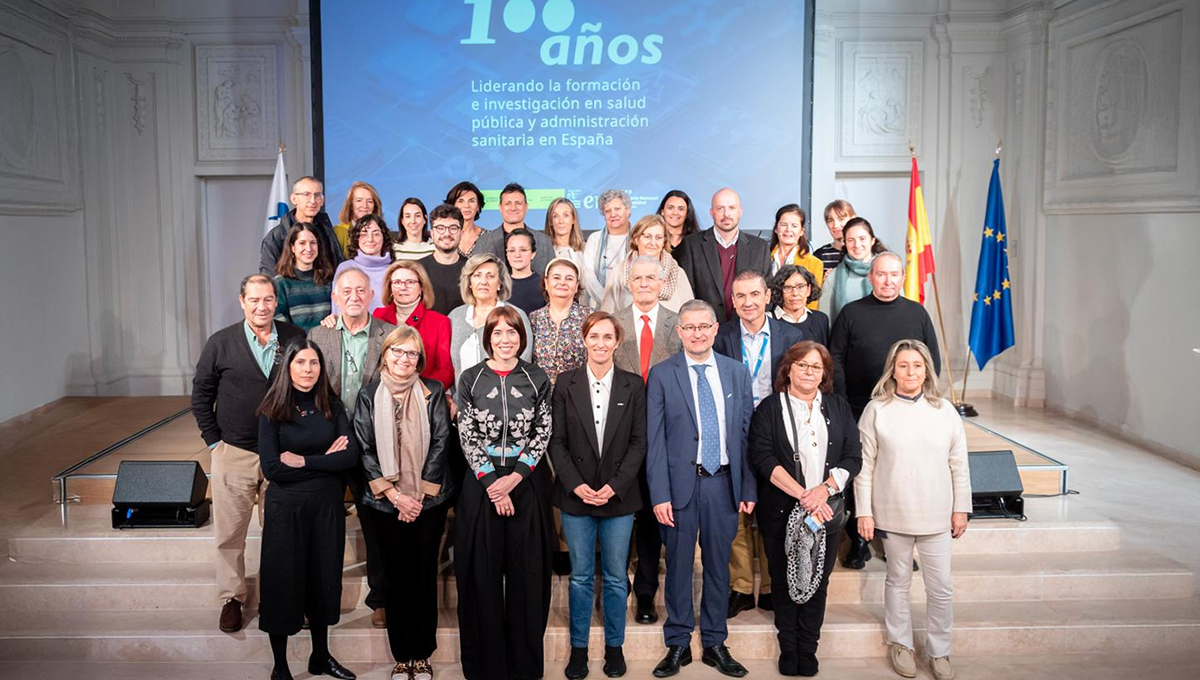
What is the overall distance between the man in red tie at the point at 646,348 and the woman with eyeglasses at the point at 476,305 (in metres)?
0.46

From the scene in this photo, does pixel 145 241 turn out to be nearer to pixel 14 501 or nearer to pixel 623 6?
pixel 14 501

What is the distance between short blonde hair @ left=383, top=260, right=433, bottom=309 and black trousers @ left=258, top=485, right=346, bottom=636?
3.03 ft

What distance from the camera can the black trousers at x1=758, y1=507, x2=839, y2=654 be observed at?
14.1ft

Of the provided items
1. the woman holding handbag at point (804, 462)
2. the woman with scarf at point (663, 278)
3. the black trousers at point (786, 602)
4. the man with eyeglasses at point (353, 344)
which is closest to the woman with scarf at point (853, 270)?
the woman with scarf at point (663, 278)

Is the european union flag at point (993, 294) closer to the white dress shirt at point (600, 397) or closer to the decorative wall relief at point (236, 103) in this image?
the white dress shirt at point (600, 397)

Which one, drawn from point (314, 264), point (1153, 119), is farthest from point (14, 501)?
point (1153, 119)

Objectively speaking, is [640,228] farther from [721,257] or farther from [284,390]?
[284,390]

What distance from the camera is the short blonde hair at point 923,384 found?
167 inches

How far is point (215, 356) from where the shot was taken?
4.37m

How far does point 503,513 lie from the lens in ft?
13.6

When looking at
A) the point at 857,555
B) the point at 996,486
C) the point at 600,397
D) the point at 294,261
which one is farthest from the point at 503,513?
the point at 996,486

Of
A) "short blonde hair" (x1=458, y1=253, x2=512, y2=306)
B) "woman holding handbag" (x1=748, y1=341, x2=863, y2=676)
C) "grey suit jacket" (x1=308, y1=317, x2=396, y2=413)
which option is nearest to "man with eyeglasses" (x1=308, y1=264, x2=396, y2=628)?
"grey suit jacket" (x1=308, y1=317, x2=396, y2=413)

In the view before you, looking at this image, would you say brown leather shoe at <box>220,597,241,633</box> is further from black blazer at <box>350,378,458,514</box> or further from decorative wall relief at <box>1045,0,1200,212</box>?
decorative wall relief at <box>1045,0,1200,212</box>

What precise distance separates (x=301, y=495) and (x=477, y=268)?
120 centimetres
